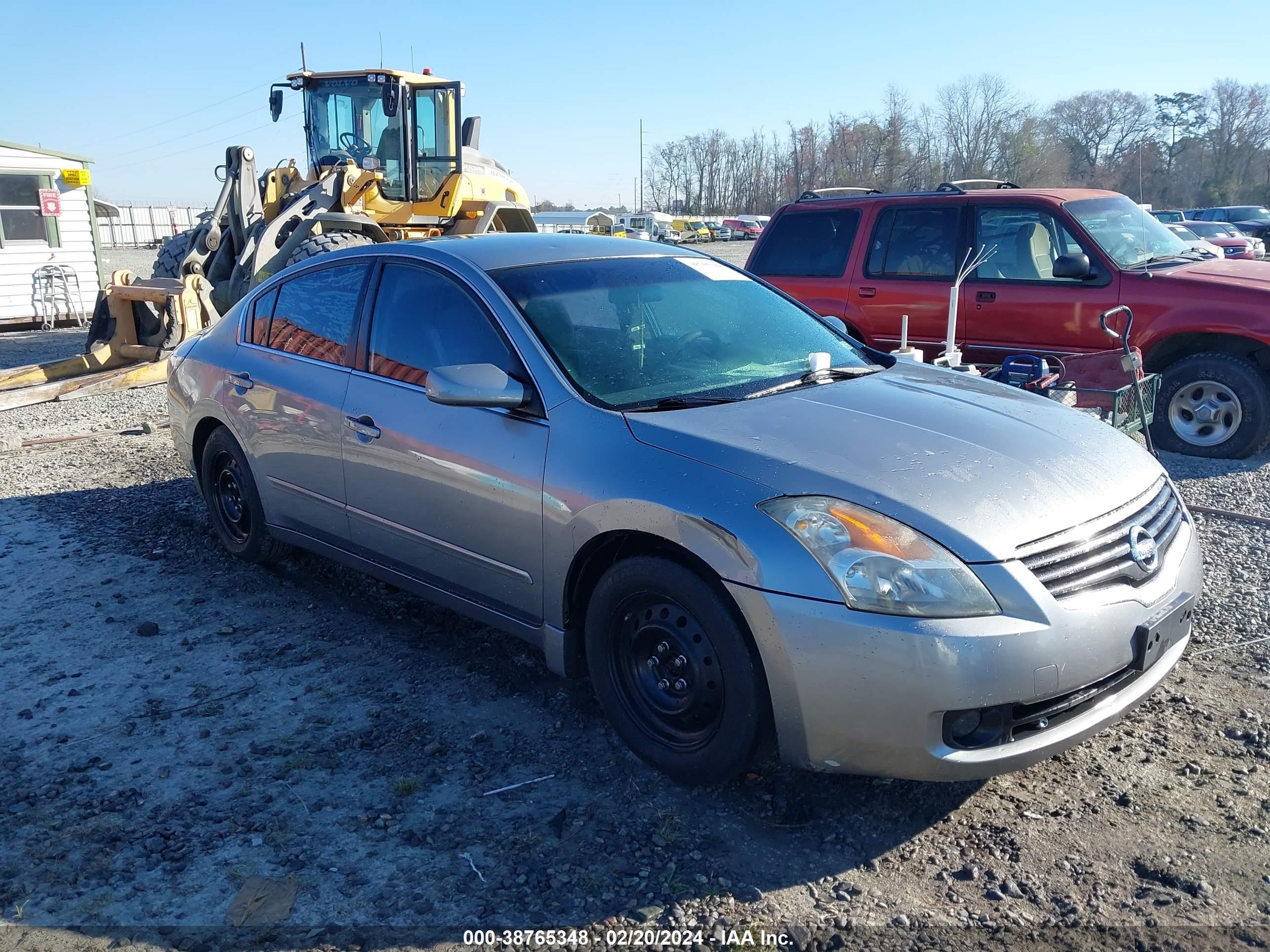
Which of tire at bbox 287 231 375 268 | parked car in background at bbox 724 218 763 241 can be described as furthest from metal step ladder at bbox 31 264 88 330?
parked car in background at bbox 724 218 763 241

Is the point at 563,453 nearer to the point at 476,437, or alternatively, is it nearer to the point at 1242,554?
the point at 476,437

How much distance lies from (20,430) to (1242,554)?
9.54 metres

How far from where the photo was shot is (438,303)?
4.18 metres

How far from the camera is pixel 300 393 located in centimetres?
466

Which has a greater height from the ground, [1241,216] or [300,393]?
[1241,216]

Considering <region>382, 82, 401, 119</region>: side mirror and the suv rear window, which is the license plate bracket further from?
<region>382, 82, 401, 119</region>: side mirror

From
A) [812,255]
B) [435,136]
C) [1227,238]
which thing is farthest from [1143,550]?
[1227,238]

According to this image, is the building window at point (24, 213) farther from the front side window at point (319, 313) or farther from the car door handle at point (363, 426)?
the car door handle at point (363, 426)

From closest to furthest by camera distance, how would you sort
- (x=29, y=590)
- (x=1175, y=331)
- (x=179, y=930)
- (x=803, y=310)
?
(x=179, y=930) → (x=803, y=310) → (x=29, y=590) → (x=1175, y=331)

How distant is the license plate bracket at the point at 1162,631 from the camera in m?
2.93

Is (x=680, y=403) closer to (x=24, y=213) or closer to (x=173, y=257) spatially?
(x=173, y=257)

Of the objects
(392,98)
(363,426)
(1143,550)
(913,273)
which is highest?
(392,98)

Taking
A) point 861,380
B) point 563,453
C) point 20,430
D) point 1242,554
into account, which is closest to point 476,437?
point 563,453

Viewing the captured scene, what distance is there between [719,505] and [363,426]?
1.91 meters
